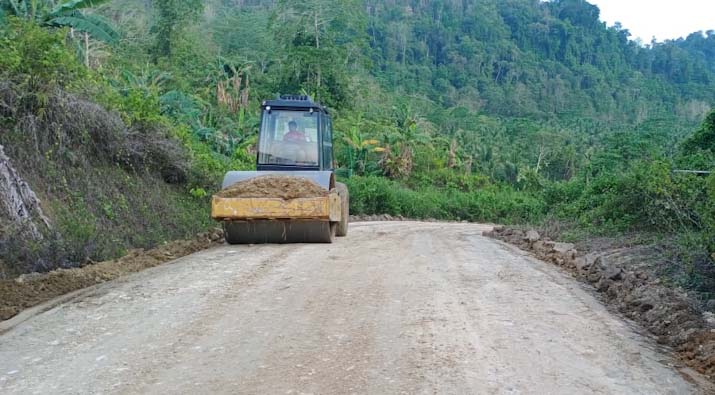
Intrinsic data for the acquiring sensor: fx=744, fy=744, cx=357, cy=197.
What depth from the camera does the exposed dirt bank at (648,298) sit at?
6.61 meters

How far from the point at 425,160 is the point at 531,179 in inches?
322

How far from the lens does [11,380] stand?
5.42m

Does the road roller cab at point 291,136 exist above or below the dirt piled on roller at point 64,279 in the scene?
above

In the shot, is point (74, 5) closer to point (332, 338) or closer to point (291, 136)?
point (291, 136)

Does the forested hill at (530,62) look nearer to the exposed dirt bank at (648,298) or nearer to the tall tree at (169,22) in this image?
the tall tree at (169,22)

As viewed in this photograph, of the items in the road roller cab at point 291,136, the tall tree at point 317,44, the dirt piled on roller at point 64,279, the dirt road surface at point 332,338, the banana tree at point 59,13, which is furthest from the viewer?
the tall tree at point 317,44

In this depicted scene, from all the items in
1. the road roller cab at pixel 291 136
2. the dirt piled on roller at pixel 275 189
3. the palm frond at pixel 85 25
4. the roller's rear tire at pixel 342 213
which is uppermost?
the palm frond at pixel 85 25

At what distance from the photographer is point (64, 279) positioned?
29.1 feet

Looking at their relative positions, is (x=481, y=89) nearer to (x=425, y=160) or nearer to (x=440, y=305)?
(x=425, y=160)

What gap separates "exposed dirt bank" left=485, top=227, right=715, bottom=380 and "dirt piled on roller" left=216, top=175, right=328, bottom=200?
4.11 metres

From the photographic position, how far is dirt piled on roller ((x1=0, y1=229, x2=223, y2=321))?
25.7 ft

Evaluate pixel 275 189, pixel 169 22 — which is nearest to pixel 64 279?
pixel 275 189

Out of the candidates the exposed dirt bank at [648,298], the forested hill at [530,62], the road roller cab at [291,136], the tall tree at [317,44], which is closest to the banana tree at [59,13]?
the road roller cab at [291,136]

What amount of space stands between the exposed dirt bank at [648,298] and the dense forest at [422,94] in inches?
28.4
